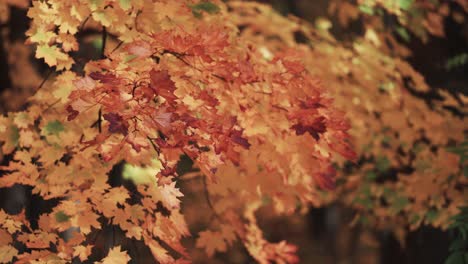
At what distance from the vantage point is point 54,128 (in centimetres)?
381

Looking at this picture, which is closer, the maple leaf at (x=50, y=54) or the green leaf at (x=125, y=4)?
the green leaf at (x=125, y=4)

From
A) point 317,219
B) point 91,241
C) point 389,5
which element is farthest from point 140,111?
point 317,219

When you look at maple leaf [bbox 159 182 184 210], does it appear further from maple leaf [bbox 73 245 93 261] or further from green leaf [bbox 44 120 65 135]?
green leaf [bbox 44 120 65 135]

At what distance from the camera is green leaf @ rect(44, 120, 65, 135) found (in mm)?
3779

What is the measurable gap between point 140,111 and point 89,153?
98 centimetres

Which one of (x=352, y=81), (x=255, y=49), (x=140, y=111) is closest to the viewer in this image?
(x=140, y=111)

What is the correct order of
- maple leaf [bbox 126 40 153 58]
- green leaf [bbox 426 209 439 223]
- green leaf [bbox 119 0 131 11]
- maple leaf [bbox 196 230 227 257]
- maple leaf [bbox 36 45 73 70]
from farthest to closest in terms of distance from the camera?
green leaf [bbox 426 209 439 223], maple leaf [bbox 196 230 227 257], maple leaf [bbox 36 45 73 70], green leaf [bbox 119 0 131 11], maple leaf [bbox 126 40 153 58]

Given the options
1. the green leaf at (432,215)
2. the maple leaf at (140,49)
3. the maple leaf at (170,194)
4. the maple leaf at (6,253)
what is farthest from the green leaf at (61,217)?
the green leaf at (432,215)

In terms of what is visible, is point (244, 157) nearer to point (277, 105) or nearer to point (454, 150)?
point (277, 105)

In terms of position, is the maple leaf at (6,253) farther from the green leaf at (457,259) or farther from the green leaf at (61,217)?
the green leaf at (457,259)

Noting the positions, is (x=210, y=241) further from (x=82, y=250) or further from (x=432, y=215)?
(x=432, y=215)

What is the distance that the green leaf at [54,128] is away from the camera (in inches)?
149

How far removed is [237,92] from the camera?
12.2 feet

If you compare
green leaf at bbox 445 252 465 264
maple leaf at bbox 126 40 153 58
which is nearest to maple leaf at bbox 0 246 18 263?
maple leaf at bbox 126 40 153 58
